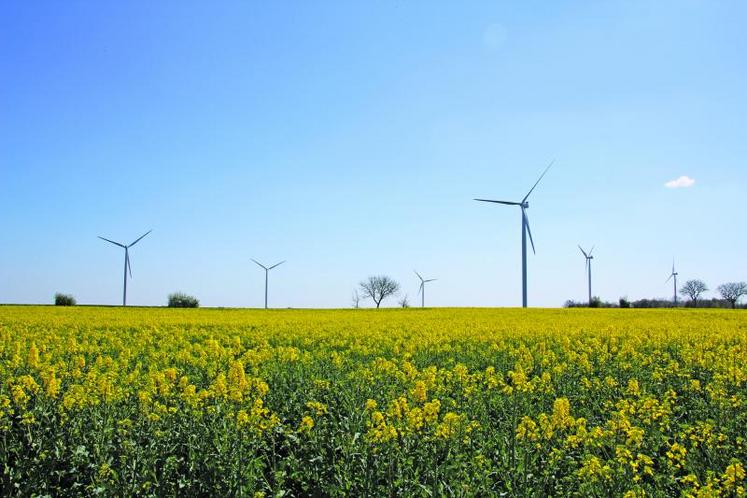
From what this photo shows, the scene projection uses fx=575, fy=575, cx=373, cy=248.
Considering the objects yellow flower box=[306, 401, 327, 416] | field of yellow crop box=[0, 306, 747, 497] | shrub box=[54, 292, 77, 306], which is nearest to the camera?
field of yellow crop box=[0, 306, 747, 497]

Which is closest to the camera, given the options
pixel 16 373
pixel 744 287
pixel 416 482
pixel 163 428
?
pixel 416 482

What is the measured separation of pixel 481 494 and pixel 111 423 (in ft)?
15.8

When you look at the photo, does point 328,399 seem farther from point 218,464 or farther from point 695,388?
point 695,388

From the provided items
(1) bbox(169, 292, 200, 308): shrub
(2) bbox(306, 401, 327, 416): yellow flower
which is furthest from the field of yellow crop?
(1) bbox(169, 292, 200, 308): shrub

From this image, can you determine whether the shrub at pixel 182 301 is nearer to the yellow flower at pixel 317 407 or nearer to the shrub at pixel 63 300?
the shrub at pixel 63 300

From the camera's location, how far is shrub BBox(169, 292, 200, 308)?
241 ft

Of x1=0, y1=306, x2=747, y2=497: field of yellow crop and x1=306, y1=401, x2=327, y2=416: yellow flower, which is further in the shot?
x1=306, y1=401, x2=327, y2=416: yellow flower

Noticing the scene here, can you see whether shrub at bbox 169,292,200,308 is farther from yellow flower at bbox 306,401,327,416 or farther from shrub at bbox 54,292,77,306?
yellow flower at bbox 306,401,327,416

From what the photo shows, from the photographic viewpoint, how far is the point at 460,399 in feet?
31.0

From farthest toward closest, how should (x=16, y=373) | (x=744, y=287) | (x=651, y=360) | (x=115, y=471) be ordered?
(x=744, y=287) < (x=651, y=360) < (x=16, y=373) < (x=115, y=471)

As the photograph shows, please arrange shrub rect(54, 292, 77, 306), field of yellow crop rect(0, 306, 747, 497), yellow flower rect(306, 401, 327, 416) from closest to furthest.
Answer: field of yellow crop rect(0, 306, 747, 497) → yellow flower rect(306, 401, 327, 416) → shrub rect(54, 292, 77, 306)

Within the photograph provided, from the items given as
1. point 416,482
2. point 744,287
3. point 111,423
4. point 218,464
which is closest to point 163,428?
point 111,423

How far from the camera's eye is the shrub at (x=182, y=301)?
73375 mm

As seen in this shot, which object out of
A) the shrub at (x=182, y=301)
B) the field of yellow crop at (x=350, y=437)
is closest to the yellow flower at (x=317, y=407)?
the field of yellow crop at (x=350, y=437)
